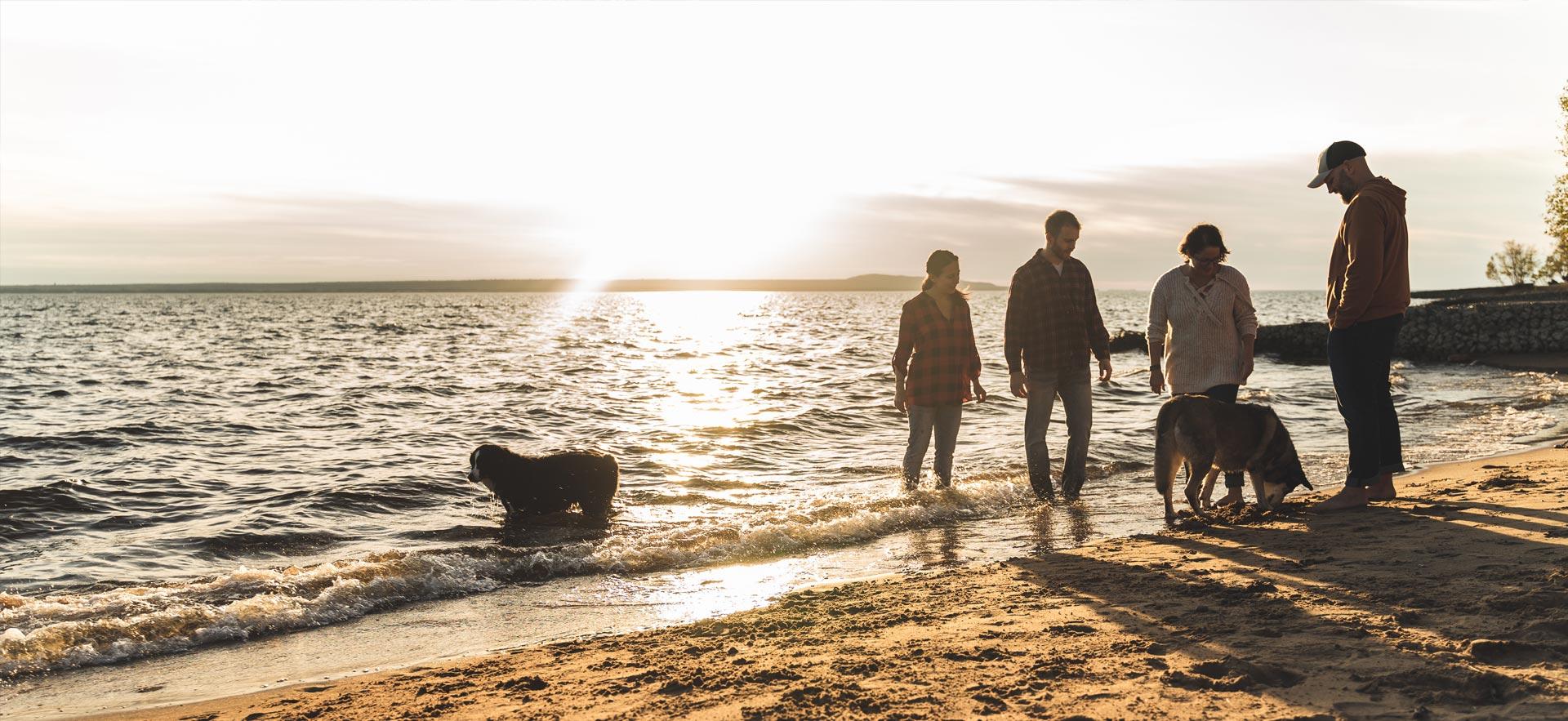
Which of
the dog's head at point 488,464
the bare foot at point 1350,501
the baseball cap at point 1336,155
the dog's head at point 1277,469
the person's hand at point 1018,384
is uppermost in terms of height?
the baseball cap at point 1336,155

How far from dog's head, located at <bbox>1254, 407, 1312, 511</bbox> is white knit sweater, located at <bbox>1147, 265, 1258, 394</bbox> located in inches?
19.5

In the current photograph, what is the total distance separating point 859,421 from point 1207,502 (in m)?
9.40

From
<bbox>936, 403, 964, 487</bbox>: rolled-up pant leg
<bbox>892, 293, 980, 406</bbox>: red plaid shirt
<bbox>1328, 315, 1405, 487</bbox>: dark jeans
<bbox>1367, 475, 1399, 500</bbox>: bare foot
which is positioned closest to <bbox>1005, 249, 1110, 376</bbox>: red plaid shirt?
<bbox>892, 293, 980, 406</bbox>: red plaid shirt

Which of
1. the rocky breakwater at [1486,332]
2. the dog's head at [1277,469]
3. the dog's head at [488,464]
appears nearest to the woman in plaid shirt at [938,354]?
the dog's head at [1277,469]

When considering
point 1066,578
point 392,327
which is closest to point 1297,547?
point 1066,578

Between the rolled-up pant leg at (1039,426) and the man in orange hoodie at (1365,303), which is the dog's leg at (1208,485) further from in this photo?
the rolled-up pant leg at (1039,426)

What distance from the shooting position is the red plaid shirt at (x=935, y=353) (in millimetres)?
8227

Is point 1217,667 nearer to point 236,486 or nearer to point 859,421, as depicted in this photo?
point 236,486

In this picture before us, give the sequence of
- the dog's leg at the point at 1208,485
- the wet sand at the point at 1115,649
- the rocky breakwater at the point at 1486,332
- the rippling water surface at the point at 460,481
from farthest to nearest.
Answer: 1. the rocky breakwater at the point at 1486,332
2. the dog's leg at the point at 1208,485
3. the rippling water surface at the point at 460,481
4. the wet sand at the point at 1115,649

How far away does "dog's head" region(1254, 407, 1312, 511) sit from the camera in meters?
7.11

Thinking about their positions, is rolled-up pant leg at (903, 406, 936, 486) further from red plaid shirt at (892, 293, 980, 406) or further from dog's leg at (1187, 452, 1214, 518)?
dog's leg at (1187, 452, 1214, 518)

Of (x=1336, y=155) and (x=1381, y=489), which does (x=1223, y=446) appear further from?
(x=1336, y=155)

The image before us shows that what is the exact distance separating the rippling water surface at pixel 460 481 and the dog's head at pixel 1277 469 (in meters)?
0.98

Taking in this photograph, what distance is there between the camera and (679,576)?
23.2 feet
